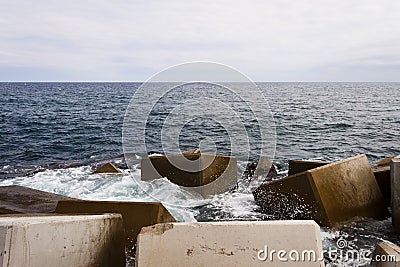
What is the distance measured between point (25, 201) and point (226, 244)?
15.0 feet

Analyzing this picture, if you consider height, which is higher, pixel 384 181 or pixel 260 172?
pixel 384 181

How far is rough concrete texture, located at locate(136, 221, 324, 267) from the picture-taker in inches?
119

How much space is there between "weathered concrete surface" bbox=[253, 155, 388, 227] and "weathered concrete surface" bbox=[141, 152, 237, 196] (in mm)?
1933

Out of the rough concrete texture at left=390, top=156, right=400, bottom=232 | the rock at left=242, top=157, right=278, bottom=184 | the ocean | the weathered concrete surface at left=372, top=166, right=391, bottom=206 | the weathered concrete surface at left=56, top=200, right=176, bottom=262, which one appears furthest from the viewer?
the rock at left=242, top=157, right=278, bottom=184

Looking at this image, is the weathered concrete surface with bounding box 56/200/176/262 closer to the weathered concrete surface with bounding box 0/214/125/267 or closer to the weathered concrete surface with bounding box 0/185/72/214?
the weathered concrete surface with bounding box 0/214/125/267

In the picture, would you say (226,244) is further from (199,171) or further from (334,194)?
(199,171)

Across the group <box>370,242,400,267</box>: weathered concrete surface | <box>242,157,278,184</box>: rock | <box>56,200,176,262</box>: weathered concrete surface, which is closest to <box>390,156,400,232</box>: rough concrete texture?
<box>370,242,400,267</box>: weathered concrete surface

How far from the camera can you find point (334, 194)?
18.6ft

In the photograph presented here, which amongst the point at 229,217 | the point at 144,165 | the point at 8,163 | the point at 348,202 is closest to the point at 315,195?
the point at 348,202

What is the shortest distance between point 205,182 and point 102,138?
44.2 feet

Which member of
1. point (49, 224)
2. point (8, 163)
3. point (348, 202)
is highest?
point (49, 224)

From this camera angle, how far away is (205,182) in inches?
316

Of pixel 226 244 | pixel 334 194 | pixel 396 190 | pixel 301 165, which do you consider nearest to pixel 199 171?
pixel 301 165

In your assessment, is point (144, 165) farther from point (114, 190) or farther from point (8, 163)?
point (8, 163)
